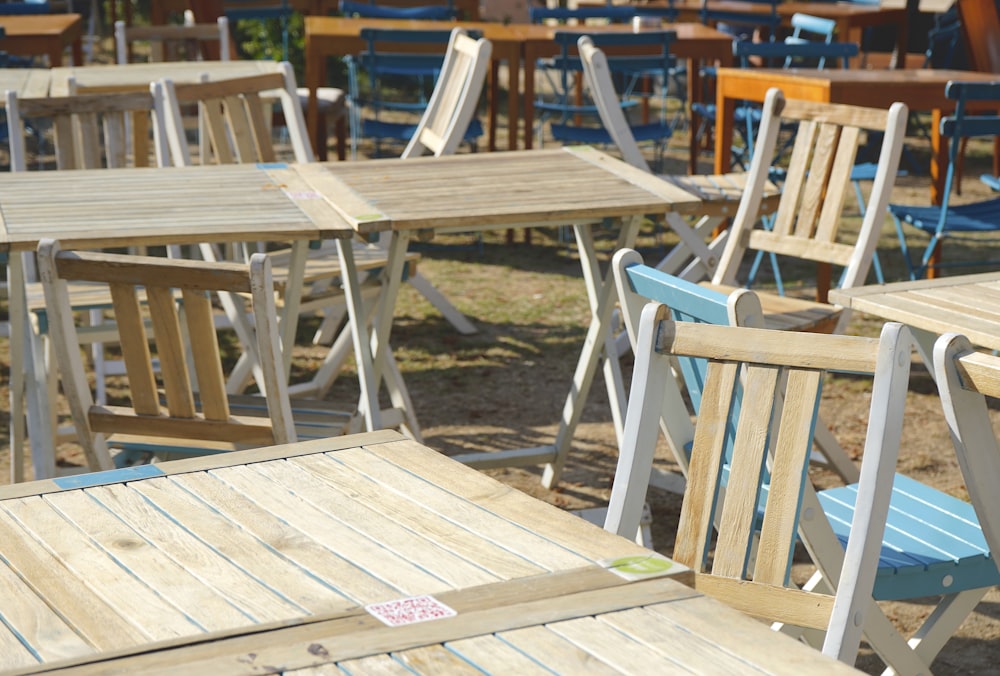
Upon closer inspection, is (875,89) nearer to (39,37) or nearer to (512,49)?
(512,49)

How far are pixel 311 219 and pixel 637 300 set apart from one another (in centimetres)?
121

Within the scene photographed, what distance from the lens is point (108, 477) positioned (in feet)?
6.12

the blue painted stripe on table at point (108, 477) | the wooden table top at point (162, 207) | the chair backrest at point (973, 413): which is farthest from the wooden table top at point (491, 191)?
the chair backrest at point (973, 413)

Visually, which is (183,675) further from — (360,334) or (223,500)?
(360,334)

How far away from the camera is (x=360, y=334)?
3.62 meters

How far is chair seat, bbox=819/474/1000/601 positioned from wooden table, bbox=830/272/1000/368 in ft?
0.96

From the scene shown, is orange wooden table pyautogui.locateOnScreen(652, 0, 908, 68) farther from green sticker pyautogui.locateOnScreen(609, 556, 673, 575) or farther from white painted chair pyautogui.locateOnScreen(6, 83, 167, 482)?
green sticker pyautogui.locateOnScreen(609, 556, 673, 575)

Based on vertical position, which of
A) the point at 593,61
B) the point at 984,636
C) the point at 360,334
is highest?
the point at 593,61

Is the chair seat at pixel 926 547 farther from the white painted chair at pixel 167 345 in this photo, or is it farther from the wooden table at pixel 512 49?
the wooden table at pixel 512 49

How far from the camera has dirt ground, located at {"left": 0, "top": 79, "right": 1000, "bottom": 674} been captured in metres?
3.83

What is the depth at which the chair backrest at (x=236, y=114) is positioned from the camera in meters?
4.32

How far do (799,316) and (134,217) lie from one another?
1.88 metres

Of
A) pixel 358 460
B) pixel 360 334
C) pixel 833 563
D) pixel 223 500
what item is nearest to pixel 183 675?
pixel 223 500

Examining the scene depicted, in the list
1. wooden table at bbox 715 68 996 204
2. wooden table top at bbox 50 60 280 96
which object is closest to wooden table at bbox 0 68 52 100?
wooden table top at bbox 50 60 280 96
